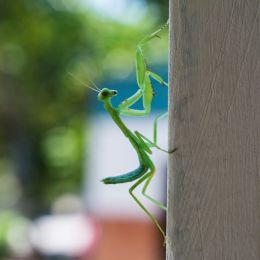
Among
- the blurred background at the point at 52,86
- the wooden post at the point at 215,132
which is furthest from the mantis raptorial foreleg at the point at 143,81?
the blurred background at the point at 52,86

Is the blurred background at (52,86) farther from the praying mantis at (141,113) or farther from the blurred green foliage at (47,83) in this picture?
the praying mantis at (141,113)

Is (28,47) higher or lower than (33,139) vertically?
higher

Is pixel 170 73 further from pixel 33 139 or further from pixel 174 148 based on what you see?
pixel 33 139

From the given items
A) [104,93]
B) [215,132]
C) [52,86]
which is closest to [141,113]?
[104,93]

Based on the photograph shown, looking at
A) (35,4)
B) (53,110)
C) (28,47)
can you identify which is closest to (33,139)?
(53,110)

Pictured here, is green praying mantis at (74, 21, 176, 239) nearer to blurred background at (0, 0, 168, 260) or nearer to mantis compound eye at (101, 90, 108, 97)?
mantis compound eye at (101, 90, 108, 97)

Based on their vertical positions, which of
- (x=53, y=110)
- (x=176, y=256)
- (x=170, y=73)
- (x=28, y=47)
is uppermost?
(x=28, y=47)
